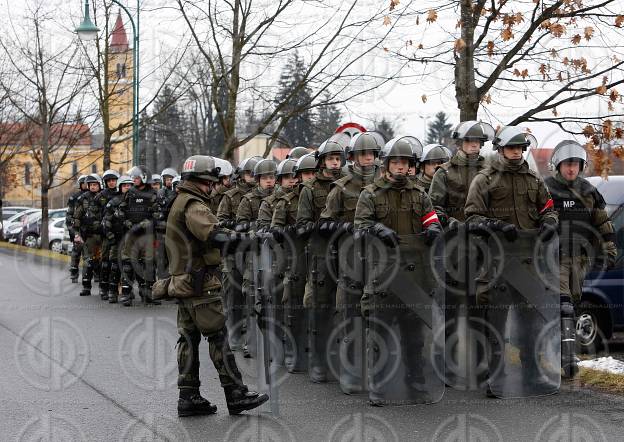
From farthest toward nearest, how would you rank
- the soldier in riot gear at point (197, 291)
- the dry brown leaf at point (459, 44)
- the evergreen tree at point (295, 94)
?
the evergreen tree at point (295, 94) → the dry brown leaf at point (459, 44) → the soldier in riot gear at point (197, 291)

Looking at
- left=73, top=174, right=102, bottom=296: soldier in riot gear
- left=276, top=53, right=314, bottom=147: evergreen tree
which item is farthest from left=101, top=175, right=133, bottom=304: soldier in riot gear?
left=276, top=53, right=314, bottom=147: evergreen tree

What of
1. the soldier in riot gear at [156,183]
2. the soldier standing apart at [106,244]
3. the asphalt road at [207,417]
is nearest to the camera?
the asphalt road at [207,417]

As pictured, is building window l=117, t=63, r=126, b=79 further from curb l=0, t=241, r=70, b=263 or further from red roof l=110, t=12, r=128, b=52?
curb l=0, t=241, r=70, b=263

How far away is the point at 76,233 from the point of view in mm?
17781

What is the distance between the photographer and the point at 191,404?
740 centimetres

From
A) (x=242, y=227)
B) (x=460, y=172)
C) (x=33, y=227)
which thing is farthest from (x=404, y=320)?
(x=33, y=227)

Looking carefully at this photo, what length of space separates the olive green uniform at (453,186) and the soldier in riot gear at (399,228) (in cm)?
119

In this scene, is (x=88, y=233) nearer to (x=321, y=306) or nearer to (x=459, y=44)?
(x=459, y=44)

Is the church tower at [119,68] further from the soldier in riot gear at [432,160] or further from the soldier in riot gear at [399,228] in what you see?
the soldier in riot gear at [399,228]

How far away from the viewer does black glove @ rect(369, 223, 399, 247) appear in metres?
7.23

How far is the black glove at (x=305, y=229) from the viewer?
8.59 metres

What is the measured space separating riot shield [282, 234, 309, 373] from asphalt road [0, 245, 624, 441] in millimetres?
257

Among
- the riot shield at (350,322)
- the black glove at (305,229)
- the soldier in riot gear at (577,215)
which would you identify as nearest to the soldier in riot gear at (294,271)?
the black glove at (305,229)

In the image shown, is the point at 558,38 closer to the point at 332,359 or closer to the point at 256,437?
the point at 332,359
